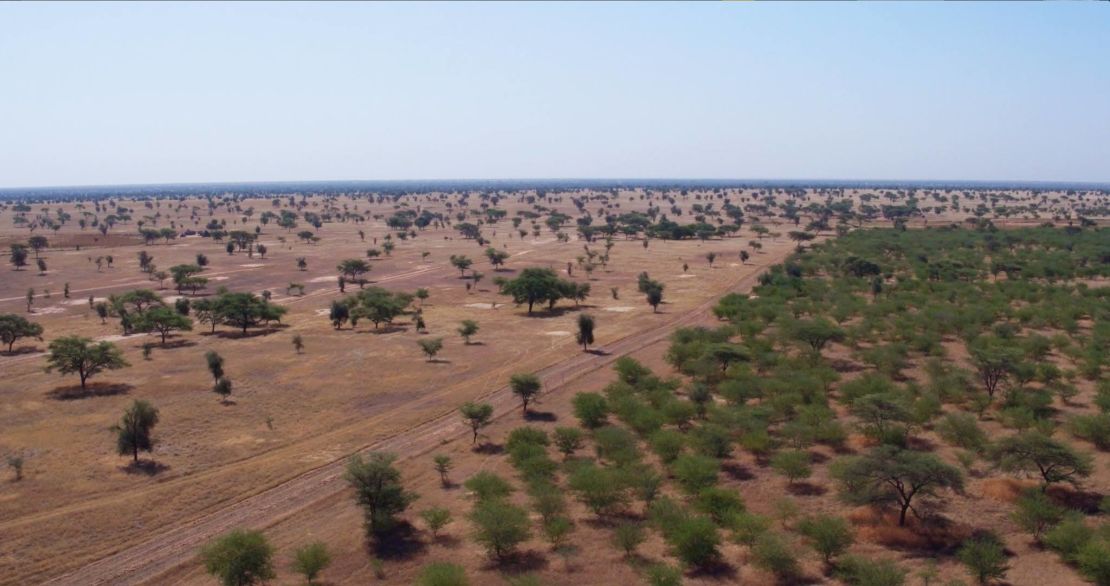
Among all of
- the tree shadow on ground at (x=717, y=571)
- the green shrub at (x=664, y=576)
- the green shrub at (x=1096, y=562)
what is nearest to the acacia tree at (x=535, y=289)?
the tree shadow on ground at (x=717, y=571)

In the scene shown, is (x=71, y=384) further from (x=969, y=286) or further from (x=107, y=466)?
(x=969, y=286)

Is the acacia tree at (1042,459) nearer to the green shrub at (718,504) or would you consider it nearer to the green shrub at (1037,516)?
the green shrub at (1037,516)

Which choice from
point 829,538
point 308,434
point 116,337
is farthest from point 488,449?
point 116,337

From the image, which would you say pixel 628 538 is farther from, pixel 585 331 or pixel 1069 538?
pixel 585 331

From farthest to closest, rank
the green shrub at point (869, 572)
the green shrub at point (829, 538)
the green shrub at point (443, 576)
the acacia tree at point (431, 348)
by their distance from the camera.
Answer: the acacia tree at point (431, 348) < the green shrub at point (829, 538) < the green shrub at point (443, 576) < the green shrub at point (869, 572)

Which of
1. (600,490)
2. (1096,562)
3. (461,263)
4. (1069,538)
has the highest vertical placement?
(461,263)

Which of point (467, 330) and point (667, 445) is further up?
point (467, 330)
